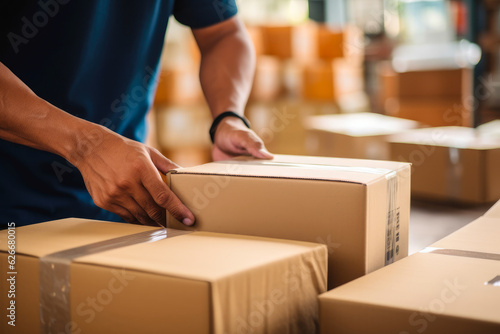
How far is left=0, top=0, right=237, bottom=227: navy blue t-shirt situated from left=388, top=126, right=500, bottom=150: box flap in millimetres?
1902

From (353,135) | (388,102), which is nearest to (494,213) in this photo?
(353,135)

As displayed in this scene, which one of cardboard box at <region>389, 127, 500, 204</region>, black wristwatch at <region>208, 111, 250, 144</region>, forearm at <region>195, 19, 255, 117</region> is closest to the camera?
black wristwatch at <region>208, 111, 250, 144</region>

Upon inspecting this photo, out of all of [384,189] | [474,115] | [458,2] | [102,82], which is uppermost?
[458,2]

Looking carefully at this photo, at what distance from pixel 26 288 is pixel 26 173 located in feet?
1.47

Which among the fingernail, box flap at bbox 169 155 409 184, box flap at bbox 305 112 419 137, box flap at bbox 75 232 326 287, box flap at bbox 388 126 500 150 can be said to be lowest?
box flap at bbox 305 112 419 137

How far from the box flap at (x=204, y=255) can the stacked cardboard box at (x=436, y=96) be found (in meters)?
4.53

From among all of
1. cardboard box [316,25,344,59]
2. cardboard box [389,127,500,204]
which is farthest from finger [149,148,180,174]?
cardboard box [316,25,344,59]

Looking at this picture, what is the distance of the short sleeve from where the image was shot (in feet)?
5.32

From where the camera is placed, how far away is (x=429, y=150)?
2.90m

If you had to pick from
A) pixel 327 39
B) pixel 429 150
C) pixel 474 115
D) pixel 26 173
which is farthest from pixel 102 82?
pixel 327 39

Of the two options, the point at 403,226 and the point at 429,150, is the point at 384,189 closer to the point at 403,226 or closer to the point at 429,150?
the point at 403,226

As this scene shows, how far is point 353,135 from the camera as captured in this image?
3.43 metres

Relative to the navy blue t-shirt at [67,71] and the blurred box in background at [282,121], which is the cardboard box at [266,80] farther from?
the navy blue t-shirt at [67,71]

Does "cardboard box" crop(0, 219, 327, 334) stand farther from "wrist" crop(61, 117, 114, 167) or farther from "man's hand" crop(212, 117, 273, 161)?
"man's hand" crop(212, 117, 273, 161)
